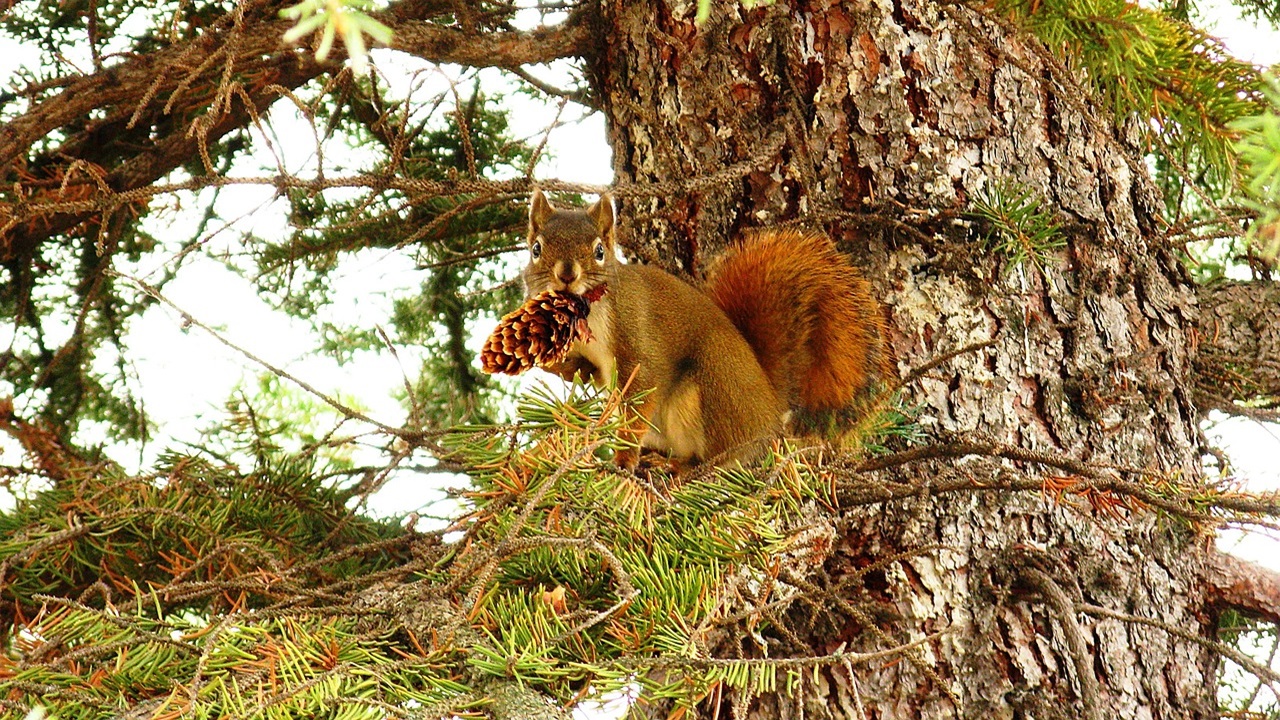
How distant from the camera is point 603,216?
69.6 inches

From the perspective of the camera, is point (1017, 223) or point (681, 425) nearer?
point (1017, 223)

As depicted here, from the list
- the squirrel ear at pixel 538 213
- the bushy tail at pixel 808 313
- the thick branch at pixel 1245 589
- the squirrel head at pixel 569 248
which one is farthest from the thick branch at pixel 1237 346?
the squirrel ear at pixel 538 213

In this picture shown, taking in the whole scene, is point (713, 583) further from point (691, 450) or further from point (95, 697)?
point (691, 450)

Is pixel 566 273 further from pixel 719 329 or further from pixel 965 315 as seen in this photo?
pixel 965 315

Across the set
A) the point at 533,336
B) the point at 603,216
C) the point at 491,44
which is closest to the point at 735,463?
the point at 533,336

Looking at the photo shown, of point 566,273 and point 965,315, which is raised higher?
point 566,273

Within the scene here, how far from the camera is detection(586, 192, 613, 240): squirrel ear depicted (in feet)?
5.77

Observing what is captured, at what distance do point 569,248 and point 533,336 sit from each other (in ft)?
1.43

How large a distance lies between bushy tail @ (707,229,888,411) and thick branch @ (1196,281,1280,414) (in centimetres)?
51

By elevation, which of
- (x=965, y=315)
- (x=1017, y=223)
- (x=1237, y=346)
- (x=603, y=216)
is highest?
(x=603, y=216)

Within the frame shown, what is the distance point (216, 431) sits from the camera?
1960mm

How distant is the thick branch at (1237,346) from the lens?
1685mm

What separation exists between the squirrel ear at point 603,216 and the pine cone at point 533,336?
1.13ft

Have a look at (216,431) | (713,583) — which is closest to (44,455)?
(216,431)
